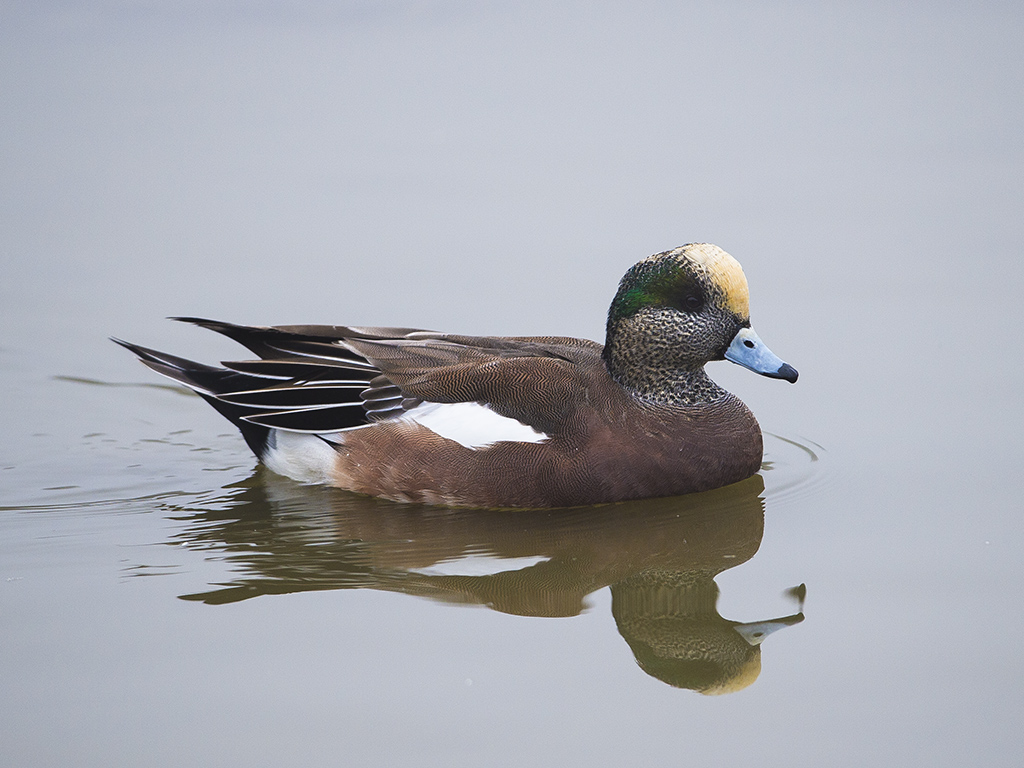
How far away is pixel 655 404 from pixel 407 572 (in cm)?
156

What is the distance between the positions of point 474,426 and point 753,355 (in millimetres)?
Answer: 1308

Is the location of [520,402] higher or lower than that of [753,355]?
lower

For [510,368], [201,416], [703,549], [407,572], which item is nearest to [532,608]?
[407,572]

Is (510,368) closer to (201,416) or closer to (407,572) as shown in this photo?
(407,572)

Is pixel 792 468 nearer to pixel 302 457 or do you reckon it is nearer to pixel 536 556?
pixel 536 556

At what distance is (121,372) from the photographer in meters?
7.29

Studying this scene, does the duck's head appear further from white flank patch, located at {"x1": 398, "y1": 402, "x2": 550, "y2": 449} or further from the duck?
white flank patch, located at {"x1": 398, "y1": 402, "x2": 550, "y2": 449}

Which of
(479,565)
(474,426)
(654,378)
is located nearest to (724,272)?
(654,378)

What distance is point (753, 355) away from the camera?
19.6 feet

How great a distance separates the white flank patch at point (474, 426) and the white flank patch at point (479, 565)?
2.09 feet

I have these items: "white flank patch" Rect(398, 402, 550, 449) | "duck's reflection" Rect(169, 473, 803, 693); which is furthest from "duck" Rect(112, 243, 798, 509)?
"duck's reflection" Rect(169, 473, 803, 693)

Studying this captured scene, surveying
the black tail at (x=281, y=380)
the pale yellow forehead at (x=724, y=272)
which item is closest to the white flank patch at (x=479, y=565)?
the black tail at (x=281, y=380)

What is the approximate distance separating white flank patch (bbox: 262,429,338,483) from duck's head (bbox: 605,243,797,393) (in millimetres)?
1422

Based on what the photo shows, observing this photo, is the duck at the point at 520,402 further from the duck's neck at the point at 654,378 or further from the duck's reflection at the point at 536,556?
the duck's reflection at the point at 536,556
